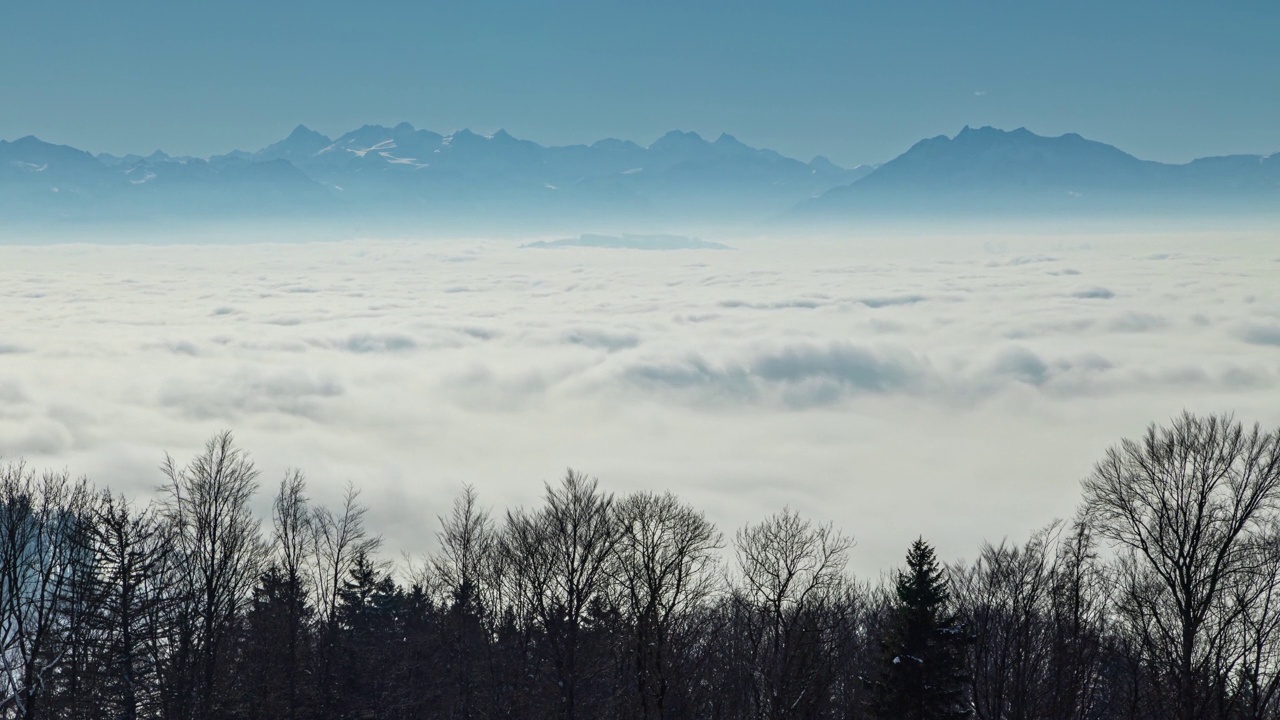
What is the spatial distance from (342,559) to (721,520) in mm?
128137

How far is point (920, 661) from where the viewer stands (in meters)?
26.8

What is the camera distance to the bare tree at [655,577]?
1042 inches

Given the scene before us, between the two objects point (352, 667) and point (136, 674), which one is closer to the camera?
point (136, 674)

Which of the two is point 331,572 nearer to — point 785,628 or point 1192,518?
point 785,628

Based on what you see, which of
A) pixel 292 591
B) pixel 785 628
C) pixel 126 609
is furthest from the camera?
pixel 292 591

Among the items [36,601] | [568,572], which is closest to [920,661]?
[568,572]

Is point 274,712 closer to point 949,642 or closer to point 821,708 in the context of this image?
point 821,708

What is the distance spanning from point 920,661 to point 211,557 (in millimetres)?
20965

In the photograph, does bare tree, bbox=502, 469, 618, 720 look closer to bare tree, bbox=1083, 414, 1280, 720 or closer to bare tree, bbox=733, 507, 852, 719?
bare tree, bbox=733, 507, 852, 719

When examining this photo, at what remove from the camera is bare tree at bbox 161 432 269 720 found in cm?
2928

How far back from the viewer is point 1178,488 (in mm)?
24812

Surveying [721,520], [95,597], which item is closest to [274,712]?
[95,597]

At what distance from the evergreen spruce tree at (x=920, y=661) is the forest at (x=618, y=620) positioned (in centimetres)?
6

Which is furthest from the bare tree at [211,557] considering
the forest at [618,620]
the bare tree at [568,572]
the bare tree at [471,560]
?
the bare tree at [568,572]
